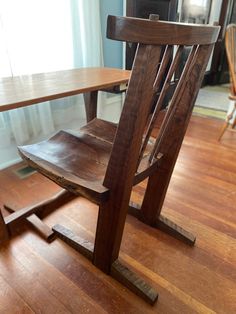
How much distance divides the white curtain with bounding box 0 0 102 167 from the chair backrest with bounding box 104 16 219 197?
48.2 inches

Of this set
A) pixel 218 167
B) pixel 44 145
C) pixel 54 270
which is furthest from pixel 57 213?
pixel 218 167

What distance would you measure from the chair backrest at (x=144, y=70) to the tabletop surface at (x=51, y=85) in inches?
17.1

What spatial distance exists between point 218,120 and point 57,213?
216cm

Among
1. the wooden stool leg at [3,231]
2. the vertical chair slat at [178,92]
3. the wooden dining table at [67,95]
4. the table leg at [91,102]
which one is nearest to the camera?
the vertical chair slat at [178,92]

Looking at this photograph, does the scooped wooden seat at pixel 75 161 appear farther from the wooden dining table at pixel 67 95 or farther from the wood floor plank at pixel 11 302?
the wood floor plank at pixel 11 302

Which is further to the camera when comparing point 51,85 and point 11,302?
point 51,85

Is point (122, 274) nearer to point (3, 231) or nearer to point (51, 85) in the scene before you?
point (3, 231)

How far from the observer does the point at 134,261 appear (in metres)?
1.11

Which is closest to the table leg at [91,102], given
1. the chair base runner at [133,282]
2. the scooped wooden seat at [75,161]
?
the scooped wooden seat at [75,161]

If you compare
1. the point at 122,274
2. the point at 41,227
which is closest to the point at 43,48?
the point at 41,227

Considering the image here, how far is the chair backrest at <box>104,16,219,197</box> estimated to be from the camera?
22.2 inches

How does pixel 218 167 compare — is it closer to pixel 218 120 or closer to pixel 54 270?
pixel 218 120

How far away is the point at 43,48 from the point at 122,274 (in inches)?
61.7

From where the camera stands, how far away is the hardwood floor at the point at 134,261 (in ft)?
3.09
